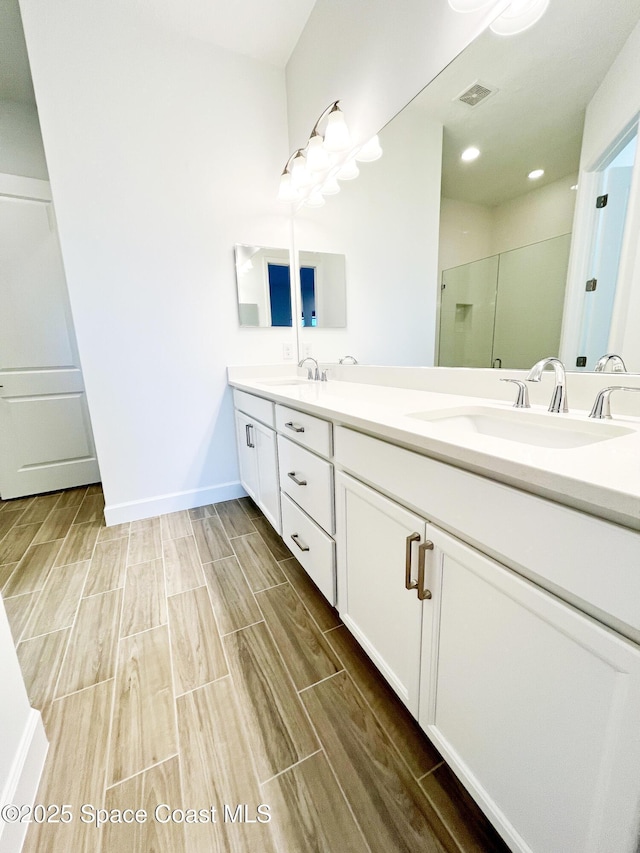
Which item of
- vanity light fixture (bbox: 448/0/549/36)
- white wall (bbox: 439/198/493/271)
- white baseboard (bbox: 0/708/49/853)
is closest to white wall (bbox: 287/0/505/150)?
vanity light fixture (bbox: 448/0/549/36)

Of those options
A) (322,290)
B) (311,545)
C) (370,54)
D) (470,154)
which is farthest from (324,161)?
(311,545)

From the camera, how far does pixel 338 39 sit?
1596 mm

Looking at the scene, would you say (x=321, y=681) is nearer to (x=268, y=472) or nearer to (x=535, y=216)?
(x=268, y=472)

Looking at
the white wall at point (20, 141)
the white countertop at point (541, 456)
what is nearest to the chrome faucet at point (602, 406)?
the white countertop at point (541, 456)

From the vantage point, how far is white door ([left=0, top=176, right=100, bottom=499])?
2307 millimetres

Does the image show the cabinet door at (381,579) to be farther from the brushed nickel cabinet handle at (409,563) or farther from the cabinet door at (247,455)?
the cabinet door at (247,455)

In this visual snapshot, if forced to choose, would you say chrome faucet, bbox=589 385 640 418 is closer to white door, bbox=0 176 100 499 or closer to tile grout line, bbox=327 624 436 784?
tile grout line, bbox=327 624 436 784

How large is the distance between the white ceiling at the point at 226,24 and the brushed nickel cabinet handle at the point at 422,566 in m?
2.62

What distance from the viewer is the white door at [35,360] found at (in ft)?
7.57

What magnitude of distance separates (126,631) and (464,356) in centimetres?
160

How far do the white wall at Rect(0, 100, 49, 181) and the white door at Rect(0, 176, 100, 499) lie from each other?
22 cm

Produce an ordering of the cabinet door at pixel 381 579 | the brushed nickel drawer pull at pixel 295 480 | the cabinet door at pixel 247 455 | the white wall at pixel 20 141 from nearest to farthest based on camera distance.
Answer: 1. the cabinet door at pixel 381 579
2. the brushed nickel drawer pull at pixel 295 480
3. the cabinet door at pixel 247 455
4. the white wall at pixel 20 141

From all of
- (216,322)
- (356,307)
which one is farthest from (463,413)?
(216,322)

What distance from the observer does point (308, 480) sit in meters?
1.20
